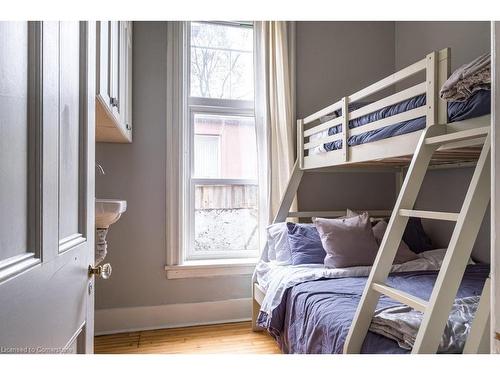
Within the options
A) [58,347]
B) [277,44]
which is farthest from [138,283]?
[277,44]

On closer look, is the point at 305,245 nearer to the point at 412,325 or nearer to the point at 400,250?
the point at 400,250

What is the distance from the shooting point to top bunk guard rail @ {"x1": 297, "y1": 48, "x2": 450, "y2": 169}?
148 centimetres

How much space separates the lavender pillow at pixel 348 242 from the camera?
7.00 ft

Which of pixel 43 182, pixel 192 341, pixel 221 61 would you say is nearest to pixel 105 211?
pixel 43 182

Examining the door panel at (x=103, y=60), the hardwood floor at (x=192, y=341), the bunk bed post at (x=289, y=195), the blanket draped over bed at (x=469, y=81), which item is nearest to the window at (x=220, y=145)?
the bunk bed post at (x=289, y=195)

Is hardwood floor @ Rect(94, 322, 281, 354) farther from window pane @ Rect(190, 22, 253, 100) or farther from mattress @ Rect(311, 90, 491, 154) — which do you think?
window pane @ Rect(190, 22, 253, 100)

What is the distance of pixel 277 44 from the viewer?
9.30 ft

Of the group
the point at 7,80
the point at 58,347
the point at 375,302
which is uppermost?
the point at 7,80

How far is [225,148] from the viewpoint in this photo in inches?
115

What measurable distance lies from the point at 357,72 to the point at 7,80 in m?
3.16

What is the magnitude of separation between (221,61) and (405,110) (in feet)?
5.80
